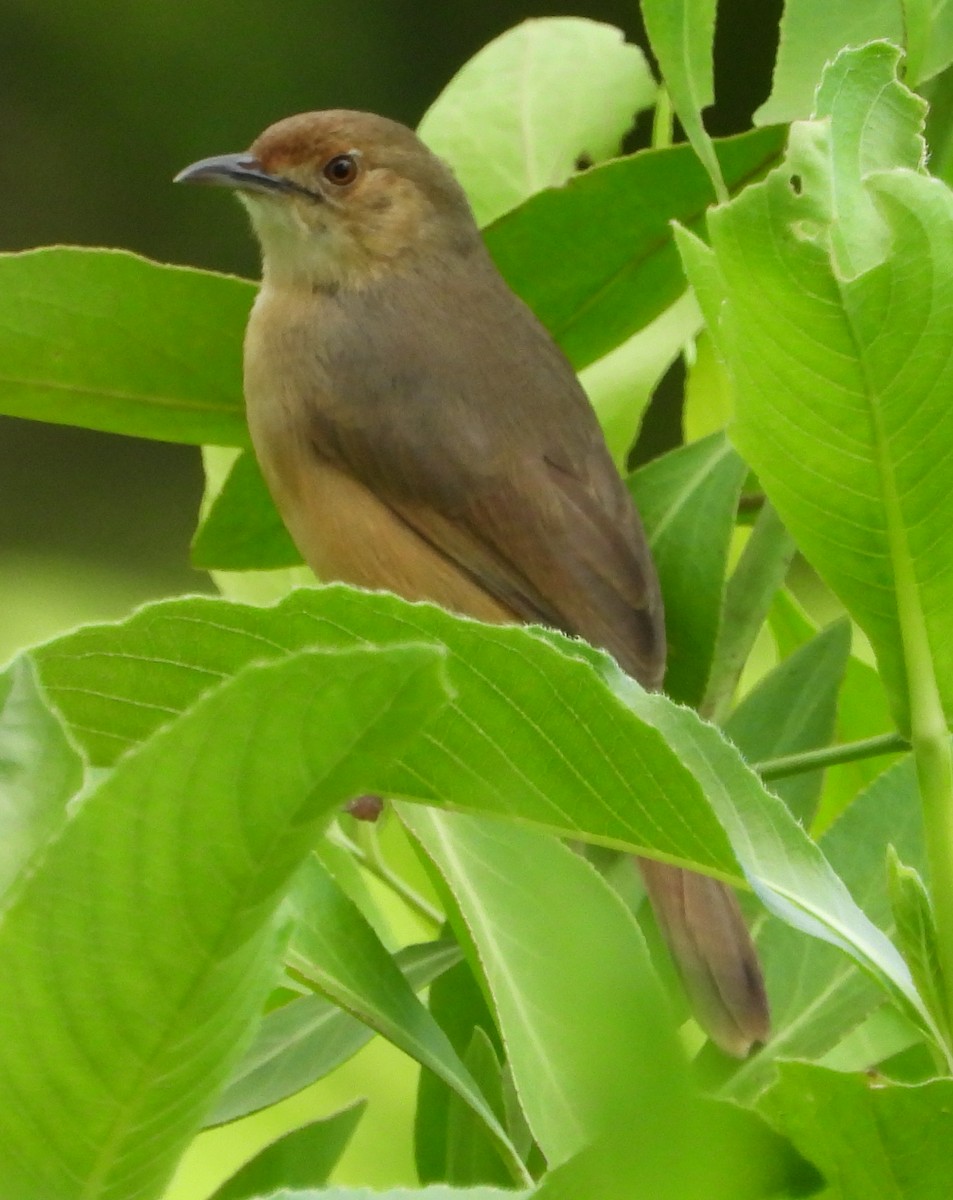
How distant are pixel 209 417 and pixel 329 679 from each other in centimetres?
87

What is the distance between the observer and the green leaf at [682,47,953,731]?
0.66m

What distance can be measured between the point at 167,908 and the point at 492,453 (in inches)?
59.2

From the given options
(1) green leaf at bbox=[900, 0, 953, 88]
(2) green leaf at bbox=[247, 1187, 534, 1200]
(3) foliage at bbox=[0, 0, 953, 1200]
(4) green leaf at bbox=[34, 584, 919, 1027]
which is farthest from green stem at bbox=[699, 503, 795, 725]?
(2) green leaf at bbox=[247, 1187, 534, 1200]

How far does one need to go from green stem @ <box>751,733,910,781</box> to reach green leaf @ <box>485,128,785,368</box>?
39 centimetres

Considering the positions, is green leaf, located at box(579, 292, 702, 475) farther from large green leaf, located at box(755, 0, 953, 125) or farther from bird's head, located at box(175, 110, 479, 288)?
bird's head, located at box(175, 110, 479, 288)

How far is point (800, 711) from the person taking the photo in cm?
111

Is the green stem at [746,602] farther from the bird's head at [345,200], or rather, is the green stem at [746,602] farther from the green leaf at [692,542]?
the bird's head at [345,200]

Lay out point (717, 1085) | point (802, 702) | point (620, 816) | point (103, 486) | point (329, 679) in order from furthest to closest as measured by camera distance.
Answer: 1. point (103, 486)
2. point (802, 702)
3. point (717, 1085)
4. point (620, 816)
5. point (329, 679)

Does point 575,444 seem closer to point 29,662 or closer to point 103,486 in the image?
point 29,662

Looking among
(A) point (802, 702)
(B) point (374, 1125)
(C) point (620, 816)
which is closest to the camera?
(C) point (620, 816)

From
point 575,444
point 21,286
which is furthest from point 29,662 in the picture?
point 575,444

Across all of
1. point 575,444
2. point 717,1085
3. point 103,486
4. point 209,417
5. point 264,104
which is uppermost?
point 264,104

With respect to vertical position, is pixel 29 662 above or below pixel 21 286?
below

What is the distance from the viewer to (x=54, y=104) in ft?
20.2
